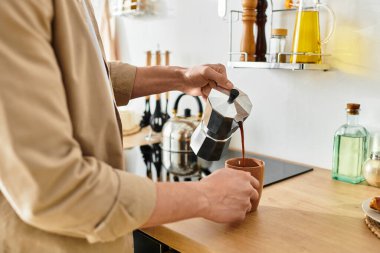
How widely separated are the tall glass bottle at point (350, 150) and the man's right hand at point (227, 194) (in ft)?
1.42

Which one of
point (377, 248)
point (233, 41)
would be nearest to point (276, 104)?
point (233, 41)

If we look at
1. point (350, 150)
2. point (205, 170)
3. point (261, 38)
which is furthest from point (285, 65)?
point (205, 170)

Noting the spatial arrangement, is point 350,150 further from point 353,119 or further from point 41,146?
point 41,146

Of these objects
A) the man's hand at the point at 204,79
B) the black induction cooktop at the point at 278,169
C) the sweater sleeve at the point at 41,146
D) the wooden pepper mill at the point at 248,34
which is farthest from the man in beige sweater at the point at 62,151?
the wooden pepper mill at the point at 248,34

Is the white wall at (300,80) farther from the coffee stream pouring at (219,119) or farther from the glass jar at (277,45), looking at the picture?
the coffee stream pouring at (219,119)

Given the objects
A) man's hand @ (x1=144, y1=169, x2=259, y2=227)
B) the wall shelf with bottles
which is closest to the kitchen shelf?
the wall shelf with bottles

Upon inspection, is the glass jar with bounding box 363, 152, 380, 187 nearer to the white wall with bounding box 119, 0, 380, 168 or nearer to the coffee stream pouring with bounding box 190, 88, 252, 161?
the white wall with bounding box 119, 0, 380, 168

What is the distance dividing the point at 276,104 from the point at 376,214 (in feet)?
2.09

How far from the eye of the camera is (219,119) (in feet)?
3.05

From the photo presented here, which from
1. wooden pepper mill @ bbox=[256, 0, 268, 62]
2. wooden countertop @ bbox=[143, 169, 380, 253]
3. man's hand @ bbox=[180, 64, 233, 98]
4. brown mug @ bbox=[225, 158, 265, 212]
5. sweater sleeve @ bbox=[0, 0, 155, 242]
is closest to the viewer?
sweater sleeve @ bbox=[0, 0, 155, 242]

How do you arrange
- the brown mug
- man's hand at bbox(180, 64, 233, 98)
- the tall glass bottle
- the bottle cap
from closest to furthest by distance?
1. the brown mug
2. man's hand at bbox(180, 64, 233, 98)
3. the tall glass bottle
4. the bottle cap

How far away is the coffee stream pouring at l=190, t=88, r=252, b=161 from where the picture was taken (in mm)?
924

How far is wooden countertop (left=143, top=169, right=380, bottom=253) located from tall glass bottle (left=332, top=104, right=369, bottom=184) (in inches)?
3.6

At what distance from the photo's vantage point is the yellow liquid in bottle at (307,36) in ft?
3.92
